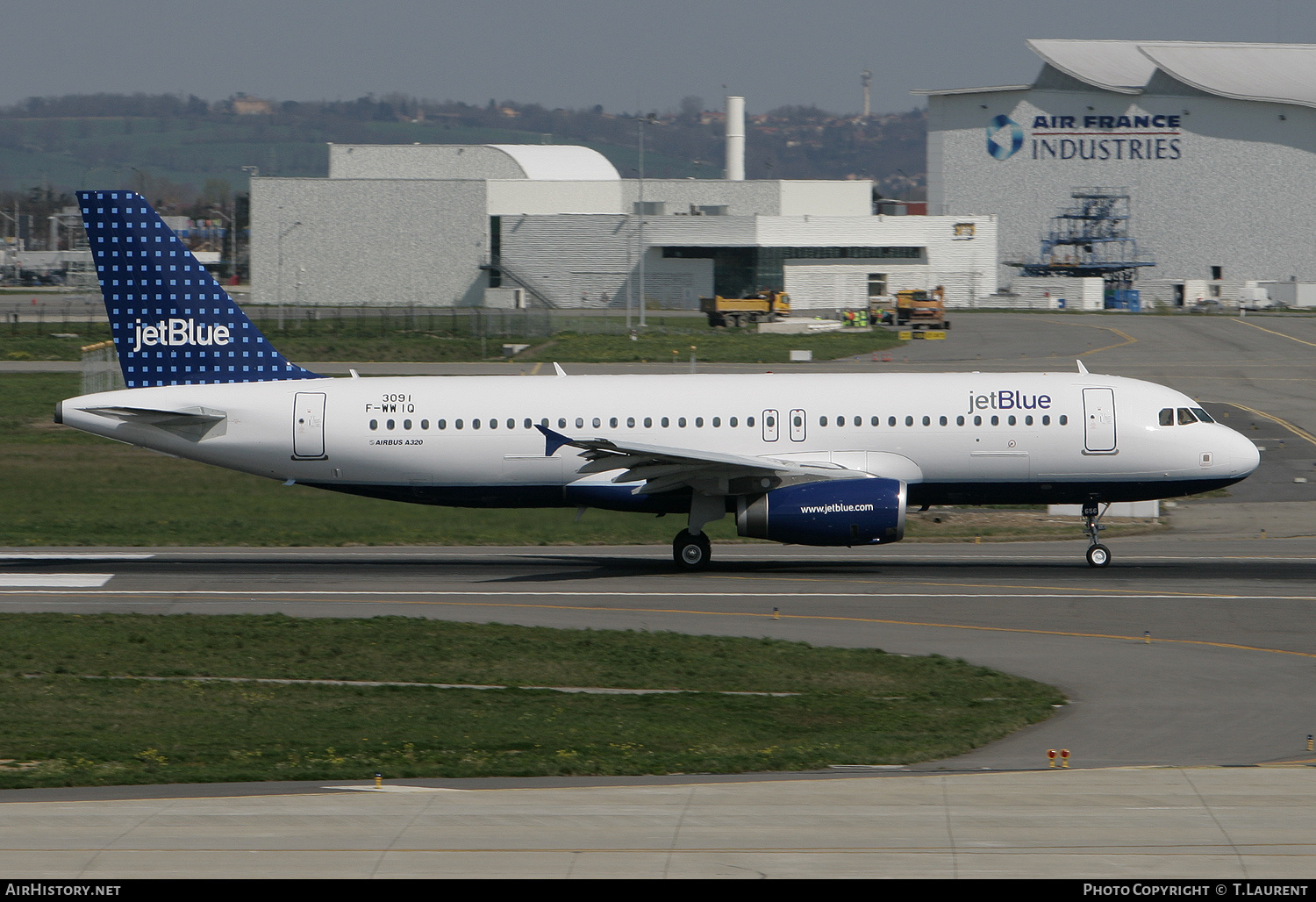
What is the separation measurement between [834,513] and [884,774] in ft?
46.7

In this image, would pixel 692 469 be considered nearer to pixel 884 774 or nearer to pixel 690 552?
pixel 690 552

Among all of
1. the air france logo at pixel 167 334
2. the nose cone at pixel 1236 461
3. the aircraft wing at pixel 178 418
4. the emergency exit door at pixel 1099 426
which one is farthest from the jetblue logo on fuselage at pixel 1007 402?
the air france logo at pixel 167 334

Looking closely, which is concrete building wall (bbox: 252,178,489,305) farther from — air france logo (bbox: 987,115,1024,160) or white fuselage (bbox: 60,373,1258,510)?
white fuselage (bbox: 60,373,1258,510)

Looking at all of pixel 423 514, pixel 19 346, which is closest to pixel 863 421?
pixel 423 514

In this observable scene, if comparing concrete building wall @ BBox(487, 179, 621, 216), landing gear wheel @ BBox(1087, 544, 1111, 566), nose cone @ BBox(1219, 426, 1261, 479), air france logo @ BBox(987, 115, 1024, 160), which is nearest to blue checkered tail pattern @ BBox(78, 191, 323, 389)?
landing gear wheel @ BBox(1087, 544, 1111, 566)

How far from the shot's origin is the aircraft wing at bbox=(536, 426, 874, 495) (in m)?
30.2

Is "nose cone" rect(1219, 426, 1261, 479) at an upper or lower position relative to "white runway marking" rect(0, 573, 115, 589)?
upper

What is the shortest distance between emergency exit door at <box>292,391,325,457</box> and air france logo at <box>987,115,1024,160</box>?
116614 millimetres

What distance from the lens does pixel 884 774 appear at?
16156 mm

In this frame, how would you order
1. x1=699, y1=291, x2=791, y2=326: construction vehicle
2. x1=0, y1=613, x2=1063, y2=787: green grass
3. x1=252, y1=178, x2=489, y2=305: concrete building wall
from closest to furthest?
x1=0, y1=613, x2=1063, y2=787: green grass, x1=699, y1=291, x2=791, y2=326: construction vehicle, x1=252, y1=178, x2=489, y2=305: concrete building wall

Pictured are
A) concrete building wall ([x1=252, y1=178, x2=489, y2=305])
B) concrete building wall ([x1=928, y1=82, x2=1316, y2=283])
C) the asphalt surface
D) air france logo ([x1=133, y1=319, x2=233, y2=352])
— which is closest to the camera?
the asphalt surface

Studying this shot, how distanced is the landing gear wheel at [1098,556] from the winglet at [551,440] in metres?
11.8
